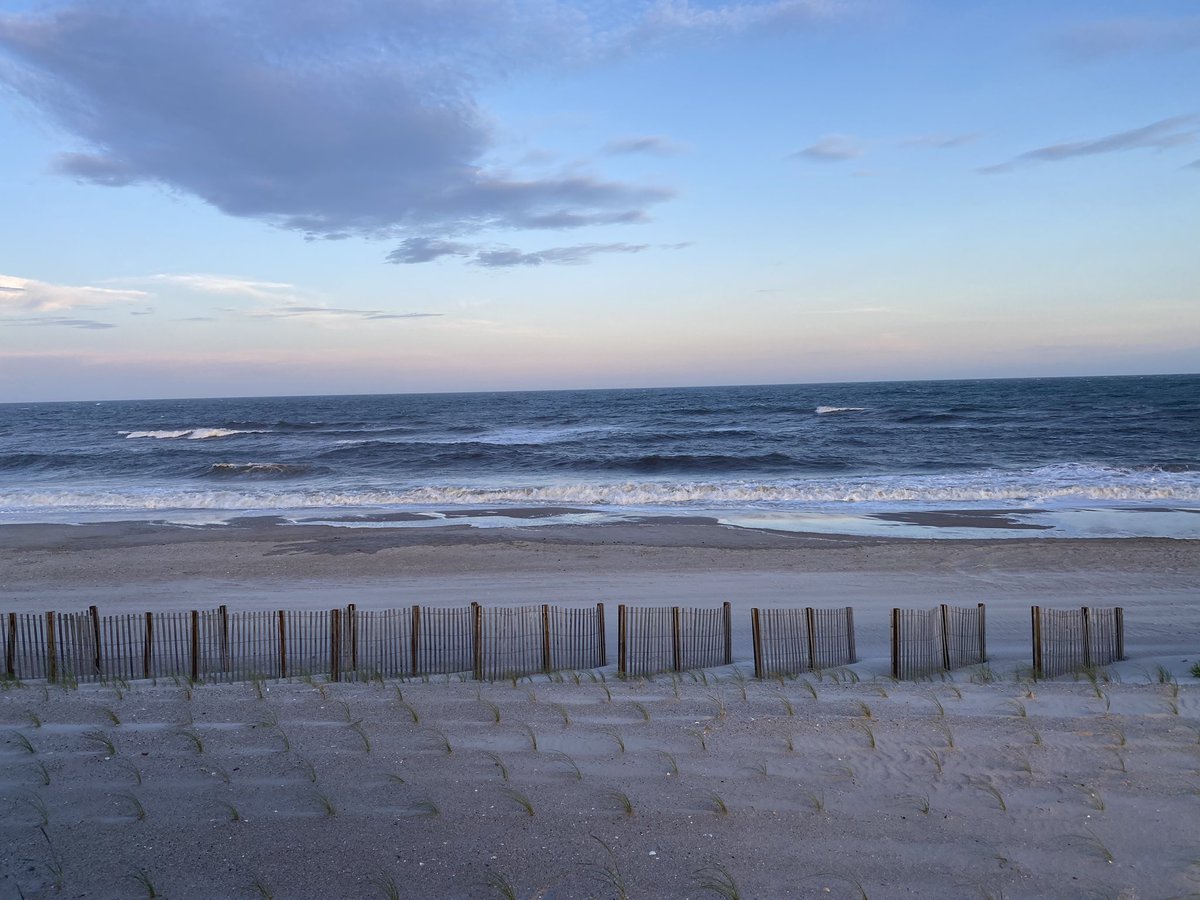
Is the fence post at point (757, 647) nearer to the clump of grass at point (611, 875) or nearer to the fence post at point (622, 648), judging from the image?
the fence post at point (622, 648)

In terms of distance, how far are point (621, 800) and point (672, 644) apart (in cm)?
520

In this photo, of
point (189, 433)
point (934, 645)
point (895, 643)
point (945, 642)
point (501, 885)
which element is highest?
point (189, 433)

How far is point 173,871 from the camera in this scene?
229 inches

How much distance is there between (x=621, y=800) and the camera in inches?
272

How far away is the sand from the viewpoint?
19.2 ft

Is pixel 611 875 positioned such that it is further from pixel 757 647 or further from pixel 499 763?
pixel 757 647

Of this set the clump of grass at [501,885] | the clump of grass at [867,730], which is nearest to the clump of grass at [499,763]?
the clump of grass at [501,885]

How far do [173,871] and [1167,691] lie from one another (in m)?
10.1

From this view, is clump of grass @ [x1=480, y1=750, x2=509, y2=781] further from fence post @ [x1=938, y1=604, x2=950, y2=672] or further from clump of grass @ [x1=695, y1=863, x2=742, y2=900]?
fence post @ [x1=938, y1=604, x2=950, y2=672]

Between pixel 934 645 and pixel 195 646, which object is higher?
pixel 195 646

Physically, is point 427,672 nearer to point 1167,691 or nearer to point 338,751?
point 338,751

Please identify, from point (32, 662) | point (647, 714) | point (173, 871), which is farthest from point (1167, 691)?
point (32, 662)

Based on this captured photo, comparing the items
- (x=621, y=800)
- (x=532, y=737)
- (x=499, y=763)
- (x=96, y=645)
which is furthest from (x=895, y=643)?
(x=96, y=645)

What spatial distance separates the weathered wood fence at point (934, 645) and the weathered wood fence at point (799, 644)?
81 cm
